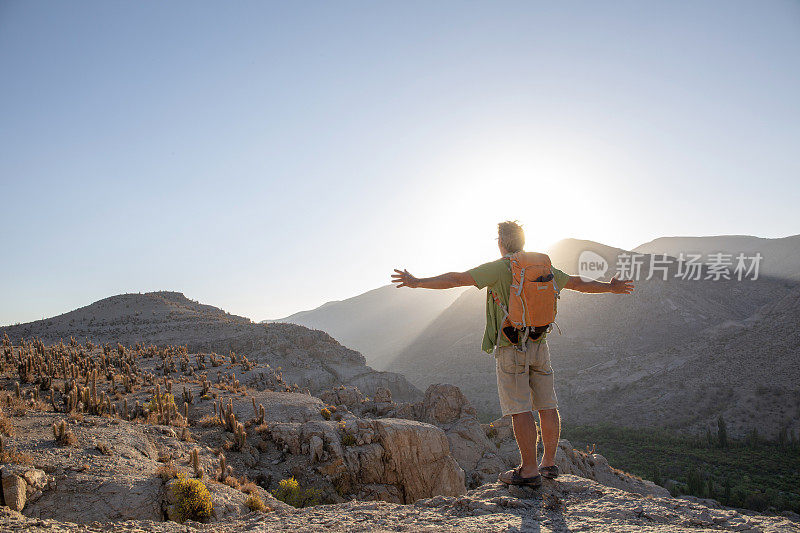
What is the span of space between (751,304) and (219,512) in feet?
281

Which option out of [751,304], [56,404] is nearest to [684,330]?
[751,304]

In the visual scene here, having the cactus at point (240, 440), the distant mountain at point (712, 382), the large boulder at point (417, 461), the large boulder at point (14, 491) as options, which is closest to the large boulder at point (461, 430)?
the large boulder at point (417, 461)

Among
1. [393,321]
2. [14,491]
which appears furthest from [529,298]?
[393,321]

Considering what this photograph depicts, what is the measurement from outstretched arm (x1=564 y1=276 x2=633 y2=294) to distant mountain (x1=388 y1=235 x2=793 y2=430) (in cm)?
4708

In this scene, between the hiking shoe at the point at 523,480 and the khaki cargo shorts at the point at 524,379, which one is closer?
the khaki cargo shorts at the point at 524,379

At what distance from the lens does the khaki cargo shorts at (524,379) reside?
15.1 ft

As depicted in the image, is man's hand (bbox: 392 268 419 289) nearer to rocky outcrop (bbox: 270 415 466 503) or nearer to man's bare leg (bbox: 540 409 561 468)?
man's bare leg (bbox: 540 409 561 468)

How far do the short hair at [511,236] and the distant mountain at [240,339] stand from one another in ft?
105

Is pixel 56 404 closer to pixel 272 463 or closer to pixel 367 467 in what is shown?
pixel 272 463

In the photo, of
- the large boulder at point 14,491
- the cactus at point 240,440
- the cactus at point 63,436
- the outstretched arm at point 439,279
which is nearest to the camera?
the outstretched arm at point 439,279

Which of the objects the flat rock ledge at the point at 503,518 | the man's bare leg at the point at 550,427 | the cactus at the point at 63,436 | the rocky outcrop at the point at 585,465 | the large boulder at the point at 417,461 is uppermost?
the man's bare leg at the point at 550,427

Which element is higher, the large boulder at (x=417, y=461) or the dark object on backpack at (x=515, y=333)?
the dark object on backpack at (x=515, y=333)

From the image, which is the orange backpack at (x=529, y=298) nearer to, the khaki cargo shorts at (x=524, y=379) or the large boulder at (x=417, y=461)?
the khaki cargo shorts at (x=524, y=379)

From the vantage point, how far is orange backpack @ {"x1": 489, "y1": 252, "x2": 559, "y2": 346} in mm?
4531
